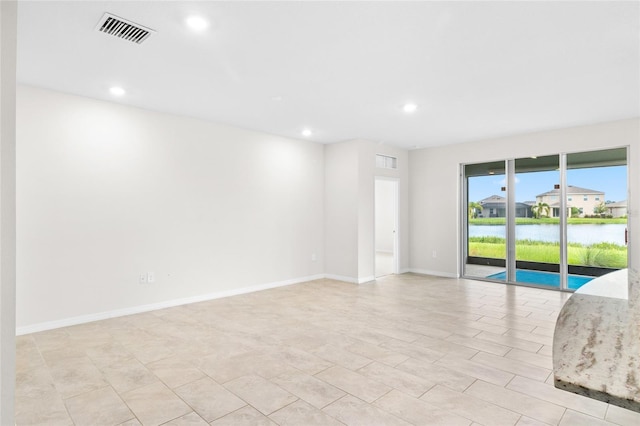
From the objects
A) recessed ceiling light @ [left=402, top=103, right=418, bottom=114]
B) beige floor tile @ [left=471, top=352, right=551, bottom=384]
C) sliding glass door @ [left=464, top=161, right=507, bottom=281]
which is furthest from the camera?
sliding glass door @ [left=464, top=161, right=507, bottom=281]

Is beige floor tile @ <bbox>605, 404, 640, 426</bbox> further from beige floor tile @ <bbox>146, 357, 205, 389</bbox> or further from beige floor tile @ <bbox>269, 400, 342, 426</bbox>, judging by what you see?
beige floor tile @ <bbox>146, 357, 205, 389</bbox>

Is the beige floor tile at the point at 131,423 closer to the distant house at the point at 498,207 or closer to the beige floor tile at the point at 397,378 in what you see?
the beige floor tile at the point at 397,378

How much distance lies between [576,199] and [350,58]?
15.6ft

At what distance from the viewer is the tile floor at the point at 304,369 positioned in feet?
7.20

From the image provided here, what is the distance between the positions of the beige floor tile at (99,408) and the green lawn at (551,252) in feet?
20.4

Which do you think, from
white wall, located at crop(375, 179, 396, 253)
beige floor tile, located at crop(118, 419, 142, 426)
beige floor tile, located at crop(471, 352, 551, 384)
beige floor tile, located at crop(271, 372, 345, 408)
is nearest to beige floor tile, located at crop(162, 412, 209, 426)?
beige floor tile, located at crop(118, 419, 142, 426)

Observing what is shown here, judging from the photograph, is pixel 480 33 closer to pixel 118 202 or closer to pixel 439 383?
pixel 439 383

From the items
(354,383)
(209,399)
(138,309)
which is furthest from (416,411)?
(138,309)

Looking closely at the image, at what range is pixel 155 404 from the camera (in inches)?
91.2

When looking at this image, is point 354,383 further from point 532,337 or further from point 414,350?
point 532,337

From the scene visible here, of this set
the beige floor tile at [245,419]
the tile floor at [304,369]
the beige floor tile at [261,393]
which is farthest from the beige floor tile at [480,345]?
the beige floor tile at [245,419]

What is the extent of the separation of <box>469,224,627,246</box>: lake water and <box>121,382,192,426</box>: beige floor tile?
596 centimetres

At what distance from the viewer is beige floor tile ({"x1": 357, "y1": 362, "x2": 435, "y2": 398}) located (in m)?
2.50

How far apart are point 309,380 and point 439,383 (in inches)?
37.7
